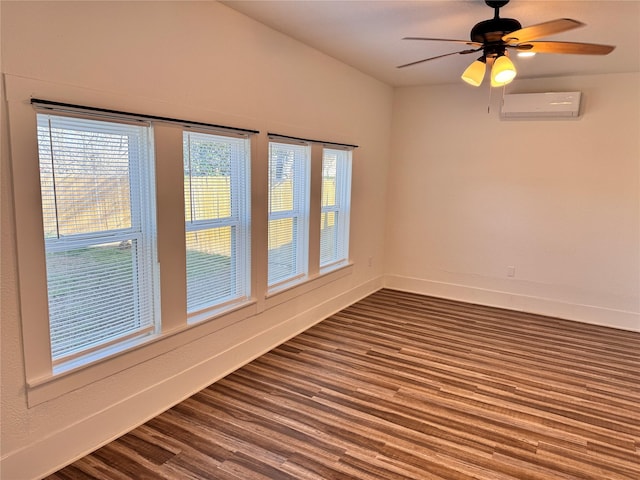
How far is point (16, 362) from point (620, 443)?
3.34m

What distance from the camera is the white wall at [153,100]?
6.35 feet

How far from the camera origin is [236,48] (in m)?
2.99

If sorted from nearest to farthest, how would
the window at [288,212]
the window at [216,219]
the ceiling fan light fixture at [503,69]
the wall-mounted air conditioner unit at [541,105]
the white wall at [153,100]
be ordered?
the white wall at [153,100], the ceiling fan light fixture at [503,69], the window at [216,219], the window at [288,212], the wall-mounted air conditioner unit at [541,105]

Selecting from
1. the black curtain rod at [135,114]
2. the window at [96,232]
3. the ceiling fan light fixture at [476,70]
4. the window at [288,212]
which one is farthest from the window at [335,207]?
the window at [96,232]

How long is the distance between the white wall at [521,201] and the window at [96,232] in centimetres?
379

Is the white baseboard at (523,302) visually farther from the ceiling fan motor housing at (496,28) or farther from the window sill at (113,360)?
the ceiling fan motor housing at (496,28)

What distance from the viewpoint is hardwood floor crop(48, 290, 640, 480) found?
2.28m

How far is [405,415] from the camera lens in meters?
2.77

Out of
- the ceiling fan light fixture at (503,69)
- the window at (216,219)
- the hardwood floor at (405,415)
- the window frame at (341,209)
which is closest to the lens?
the hardwood floor at (405,415)

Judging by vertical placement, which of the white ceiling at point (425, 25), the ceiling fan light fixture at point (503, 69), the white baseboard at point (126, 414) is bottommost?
the white baseboard at point (126, 414)

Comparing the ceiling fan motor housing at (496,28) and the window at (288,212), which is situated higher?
the ceiling fan motor housing at (496,28)

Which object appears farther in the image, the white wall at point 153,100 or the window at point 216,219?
the window at point 216,219

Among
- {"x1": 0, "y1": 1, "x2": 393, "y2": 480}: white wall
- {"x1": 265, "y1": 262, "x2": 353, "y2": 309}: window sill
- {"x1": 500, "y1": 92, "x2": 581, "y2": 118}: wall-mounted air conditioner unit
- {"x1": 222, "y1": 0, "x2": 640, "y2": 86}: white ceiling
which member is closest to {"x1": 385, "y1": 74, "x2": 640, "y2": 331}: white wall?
{"x1": 500, "y1": 92, "x2": 581, "y2": 118}: wall-mounted air conditioner unit

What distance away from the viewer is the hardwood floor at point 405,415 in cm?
228
